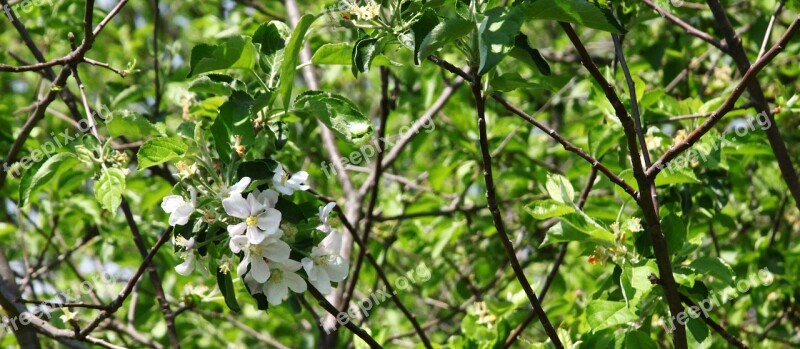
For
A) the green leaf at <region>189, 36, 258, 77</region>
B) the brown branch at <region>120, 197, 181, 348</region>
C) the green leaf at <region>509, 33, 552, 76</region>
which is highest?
the green leaf at <region>509, 33, 552, 76</region>

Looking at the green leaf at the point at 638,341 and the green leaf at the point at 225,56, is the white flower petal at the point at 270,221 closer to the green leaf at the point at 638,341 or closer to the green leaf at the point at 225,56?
the green leaf at the point at 225,56

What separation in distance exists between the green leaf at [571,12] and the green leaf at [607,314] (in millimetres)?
734

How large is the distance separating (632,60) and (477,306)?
1637mm

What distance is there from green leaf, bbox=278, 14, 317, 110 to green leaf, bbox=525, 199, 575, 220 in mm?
582

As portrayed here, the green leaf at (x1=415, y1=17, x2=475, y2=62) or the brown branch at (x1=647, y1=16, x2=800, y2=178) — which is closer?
the green leaf at (x1=415, y1=17, x2=475, y2=62)

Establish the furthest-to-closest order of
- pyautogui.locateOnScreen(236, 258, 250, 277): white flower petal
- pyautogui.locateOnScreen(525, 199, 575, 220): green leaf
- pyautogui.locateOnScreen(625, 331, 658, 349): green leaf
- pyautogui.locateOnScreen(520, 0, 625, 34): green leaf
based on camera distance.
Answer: pyautogui.locateOnScreen(625, 331, 658, 349): green leaf, pyautogui.locateOnScreen(525, 199, 575, 220): green leaf, pyautogui.locateOnScreen(236, 258, 250, 277): white flower petal, pyautogui.locateOnScreen(520, 0, 625, 34): green leaf

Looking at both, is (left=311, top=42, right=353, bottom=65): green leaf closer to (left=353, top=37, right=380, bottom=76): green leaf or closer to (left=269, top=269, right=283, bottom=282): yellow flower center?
(left=353, top=37, right=380, bottom=76): green leaf

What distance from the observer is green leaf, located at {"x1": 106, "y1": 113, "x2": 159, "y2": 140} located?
195cm

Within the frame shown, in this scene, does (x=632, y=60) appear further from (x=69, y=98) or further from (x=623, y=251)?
(x=69, y=98)

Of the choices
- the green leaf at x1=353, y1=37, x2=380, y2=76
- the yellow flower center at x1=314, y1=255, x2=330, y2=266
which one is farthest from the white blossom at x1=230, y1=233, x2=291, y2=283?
the green leaf at x1=353, y1=37, x2=380, y2=76

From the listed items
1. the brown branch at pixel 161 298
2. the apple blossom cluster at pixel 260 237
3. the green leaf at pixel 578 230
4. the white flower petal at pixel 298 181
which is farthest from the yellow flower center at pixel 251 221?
the brown branch at pixel 161 298

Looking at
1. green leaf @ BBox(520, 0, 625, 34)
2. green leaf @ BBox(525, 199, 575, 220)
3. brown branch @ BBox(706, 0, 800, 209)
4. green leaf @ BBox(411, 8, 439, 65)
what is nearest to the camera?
green leaf @ BBox(520, 0, 625, 34)

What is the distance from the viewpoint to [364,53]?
1.67 meters

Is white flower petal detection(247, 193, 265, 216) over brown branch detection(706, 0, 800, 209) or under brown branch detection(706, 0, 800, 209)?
under
